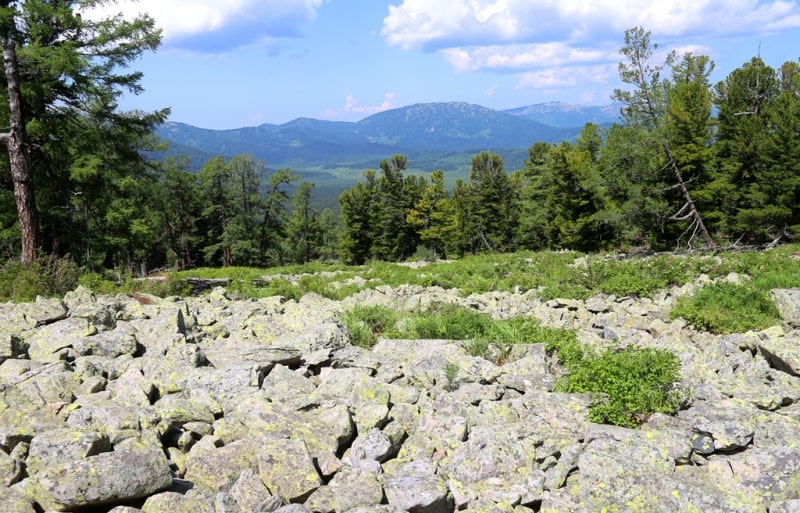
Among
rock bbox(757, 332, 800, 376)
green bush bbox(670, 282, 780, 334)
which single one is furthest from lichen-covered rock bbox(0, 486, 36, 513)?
green bush bbox(670, 282, 780, 334)

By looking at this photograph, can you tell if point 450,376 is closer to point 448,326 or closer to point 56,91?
point 448,326

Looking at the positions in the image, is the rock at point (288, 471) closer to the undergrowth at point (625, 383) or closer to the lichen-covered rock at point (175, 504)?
the lichen-covered rock at point (175, 504)

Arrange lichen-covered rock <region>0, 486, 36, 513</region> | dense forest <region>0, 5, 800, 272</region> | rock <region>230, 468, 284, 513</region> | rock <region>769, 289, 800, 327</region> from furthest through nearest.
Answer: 1. dense forest <region>0, 5, 800, 272</region>
2. rock <region>769, 289, 800, 327</region>
3. rock <region>230, 468, 284, 513</region>
4. lichen-covered rock <region>0, 486, 36, 513</region>

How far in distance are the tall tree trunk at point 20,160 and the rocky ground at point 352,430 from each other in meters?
7.56

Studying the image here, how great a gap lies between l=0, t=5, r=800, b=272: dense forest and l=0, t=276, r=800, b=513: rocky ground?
419 inches

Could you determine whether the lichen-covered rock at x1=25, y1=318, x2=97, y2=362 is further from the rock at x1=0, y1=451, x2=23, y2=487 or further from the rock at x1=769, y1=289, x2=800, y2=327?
the rock at x1=769, y1=289, x2=800, y2=327

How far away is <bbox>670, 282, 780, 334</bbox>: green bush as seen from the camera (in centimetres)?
1037

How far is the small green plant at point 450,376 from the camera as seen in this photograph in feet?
22.1

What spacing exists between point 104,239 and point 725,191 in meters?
35.6

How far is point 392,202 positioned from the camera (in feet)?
211

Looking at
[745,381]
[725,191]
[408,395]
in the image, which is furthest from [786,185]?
[408,395]

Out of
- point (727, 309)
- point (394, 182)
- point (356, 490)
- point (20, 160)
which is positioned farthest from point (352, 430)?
point (394, 182)

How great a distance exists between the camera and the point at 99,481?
4066 millimetres

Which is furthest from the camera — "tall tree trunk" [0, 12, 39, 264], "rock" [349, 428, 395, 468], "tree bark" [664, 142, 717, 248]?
"tree bark" [664, 142, 717, 248]
